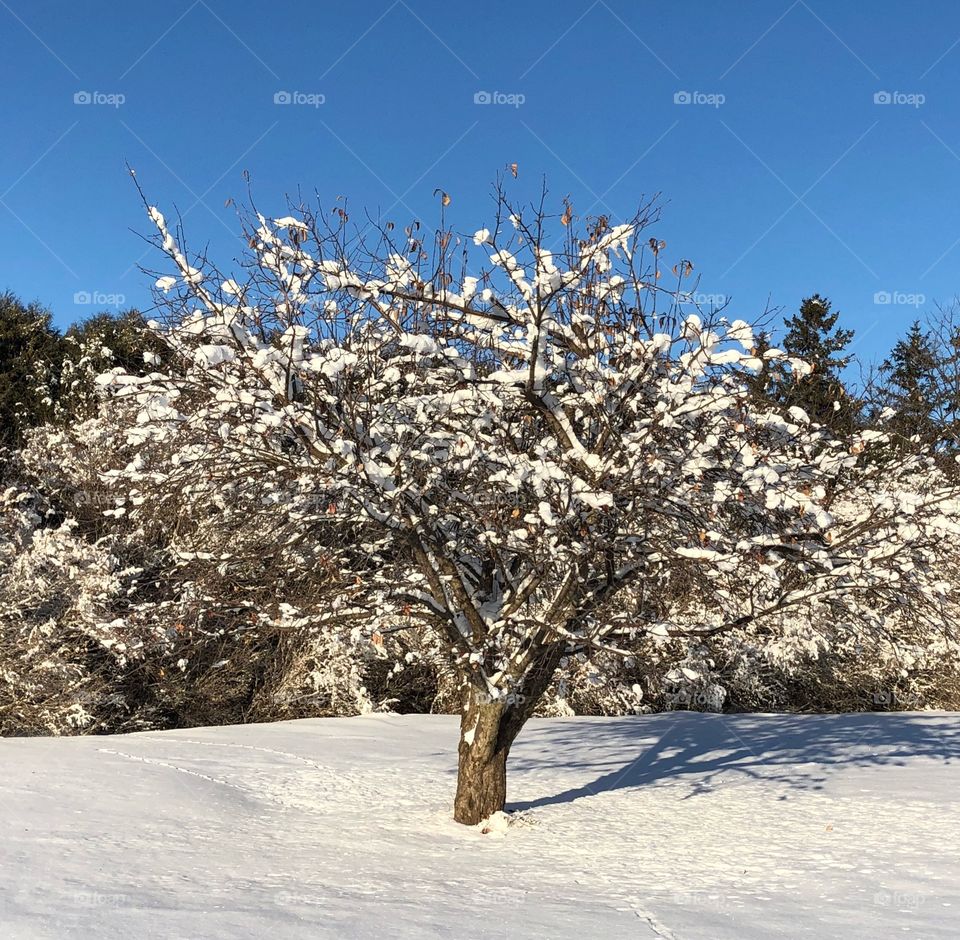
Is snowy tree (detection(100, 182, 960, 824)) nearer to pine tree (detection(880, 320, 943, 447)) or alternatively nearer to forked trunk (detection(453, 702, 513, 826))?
forked trunk (detection(453, 702, 513, 826))

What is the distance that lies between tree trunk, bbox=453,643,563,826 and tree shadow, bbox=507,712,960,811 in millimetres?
693

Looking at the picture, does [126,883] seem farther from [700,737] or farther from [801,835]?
[700,737]

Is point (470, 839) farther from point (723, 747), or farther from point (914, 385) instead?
point (914, 385)

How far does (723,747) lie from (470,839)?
5301 millimetres

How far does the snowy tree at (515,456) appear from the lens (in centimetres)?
595

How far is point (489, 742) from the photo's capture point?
285 inches

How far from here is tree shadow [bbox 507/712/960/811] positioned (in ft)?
31.6

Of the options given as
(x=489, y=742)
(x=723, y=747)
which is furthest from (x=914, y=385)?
(x=489, y=742)

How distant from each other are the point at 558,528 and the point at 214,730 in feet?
26.1

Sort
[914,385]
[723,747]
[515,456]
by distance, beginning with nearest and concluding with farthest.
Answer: [515,456] → [723,747] → [914,385]

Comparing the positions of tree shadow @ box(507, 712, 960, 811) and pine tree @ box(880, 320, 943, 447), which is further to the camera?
pine tree @ box(880, 320, 943, 447)

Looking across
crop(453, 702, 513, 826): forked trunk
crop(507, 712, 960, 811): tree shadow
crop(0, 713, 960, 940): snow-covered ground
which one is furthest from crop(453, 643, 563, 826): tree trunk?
crop(507, 712, 960, 811): tree shadow

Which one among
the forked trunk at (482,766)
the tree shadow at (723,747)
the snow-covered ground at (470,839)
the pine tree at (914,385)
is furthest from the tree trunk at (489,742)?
Result: the pine tree at (914,385)

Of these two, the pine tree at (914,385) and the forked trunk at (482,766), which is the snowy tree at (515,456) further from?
the pine tree at (914,385)
